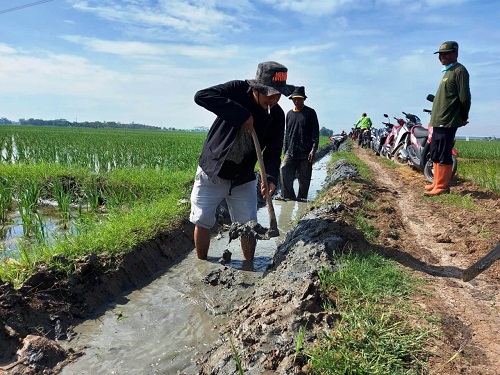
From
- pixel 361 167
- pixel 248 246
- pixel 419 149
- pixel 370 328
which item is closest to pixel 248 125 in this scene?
pixel 248 246

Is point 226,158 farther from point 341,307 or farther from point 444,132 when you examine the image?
point 444,132

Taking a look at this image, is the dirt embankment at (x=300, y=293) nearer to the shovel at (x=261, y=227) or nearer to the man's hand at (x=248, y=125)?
the shovel at (x=261, y=227)

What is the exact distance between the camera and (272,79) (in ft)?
9.73

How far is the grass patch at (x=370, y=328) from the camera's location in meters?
1.67

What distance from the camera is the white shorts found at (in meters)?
3.47

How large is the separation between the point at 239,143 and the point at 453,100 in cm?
349

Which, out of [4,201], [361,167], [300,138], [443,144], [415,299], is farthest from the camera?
[361,167]

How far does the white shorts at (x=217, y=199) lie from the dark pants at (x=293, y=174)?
3199mm

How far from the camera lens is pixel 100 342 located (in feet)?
8.32

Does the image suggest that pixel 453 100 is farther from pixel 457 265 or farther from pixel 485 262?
pixel 485 262

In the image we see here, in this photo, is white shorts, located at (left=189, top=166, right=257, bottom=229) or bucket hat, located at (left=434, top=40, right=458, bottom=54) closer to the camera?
white shorts, located at (left=189, top=166, right=257, bottom=229)

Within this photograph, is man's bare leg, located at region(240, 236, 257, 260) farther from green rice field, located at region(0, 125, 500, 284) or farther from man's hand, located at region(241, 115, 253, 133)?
man's hand, located at region(241, 115, 253, 133)

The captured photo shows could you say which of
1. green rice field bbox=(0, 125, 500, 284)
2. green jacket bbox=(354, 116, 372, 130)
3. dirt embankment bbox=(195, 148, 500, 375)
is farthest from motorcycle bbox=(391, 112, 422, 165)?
green jacket bbox=(354, 116, 372, 130)

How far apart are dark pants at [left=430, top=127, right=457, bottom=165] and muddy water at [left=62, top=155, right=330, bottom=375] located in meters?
3.20
